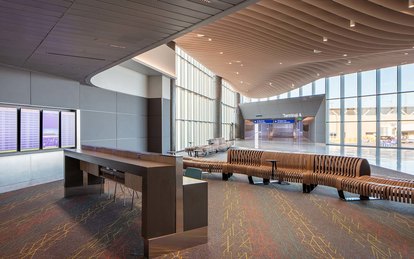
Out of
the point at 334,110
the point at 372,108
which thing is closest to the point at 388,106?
the point at 372,108

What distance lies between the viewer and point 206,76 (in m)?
20.9

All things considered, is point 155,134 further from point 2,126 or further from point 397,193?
point 397,193

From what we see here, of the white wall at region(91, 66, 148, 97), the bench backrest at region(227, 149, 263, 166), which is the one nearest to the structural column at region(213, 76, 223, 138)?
the white wall at region(91, 66, 148, 97)

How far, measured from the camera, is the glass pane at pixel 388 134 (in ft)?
63.8

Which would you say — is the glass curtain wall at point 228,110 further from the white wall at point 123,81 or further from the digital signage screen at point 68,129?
the digital signage screen at point 68,129

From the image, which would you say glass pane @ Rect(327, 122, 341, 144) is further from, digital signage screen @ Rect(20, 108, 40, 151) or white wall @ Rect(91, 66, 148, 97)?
digital signage screen @ Rect(20, 108, 40, 151)

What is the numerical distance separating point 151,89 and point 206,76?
29.4 ft

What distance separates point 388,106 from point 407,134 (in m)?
2.37

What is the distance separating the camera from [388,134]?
65.1ft

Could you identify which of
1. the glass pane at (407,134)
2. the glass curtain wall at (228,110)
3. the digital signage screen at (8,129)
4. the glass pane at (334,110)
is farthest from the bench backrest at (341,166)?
the glass curtain wall at (228,110)

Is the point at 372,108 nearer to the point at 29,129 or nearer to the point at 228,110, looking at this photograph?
the point at 228,110

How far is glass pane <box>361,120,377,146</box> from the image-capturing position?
20.6 meters

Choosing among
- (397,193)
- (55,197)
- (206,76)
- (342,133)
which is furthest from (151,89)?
(342,133)

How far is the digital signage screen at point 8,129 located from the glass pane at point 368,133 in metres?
22.5
